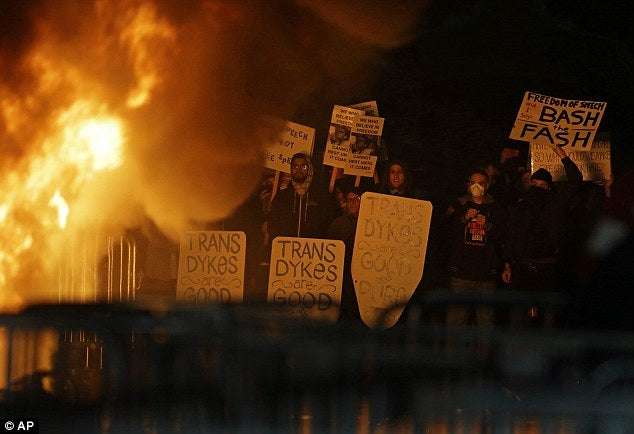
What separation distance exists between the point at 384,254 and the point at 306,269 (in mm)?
876

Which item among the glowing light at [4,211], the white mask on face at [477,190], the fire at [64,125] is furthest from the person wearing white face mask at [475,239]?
the glowing light at [4,211]

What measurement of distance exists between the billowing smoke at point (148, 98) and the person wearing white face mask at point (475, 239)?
1.85m

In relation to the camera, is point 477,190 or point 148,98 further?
point 477,190

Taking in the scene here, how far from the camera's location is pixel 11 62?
1004 cm

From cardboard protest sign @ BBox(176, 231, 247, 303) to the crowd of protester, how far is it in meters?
0.14

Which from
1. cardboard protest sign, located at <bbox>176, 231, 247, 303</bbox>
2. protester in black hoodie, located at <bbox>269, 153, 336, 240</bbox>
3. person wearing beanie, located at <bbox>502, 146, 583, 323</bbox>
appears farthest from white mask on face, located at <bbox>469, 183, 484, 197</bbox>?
cardboard protest sign, located at <bbox>176, 231, 247, 303</bbox>

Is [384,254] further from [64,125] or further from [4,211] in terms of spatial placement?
[4,211]

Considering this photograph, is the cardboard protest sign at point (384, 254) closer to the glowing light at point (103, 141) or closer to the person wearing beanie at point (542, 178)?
the person wearing beanie at point (542, 178)

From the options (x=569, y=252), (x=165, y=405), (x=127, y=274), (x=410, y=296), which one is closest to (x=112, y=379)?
(x=165, y=405)

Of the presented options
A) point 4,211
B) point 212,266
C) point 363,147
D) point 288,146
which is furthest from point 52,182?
point 363,147

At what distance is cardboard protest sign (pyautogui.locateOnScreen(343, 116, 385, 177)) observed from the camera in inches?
432

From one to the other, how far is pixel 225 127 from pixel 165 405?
17.1 feet

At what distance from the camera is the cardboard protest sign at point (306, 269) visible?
10.9 meters

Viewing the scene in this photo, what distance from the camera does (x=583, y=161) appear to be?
1100cm
